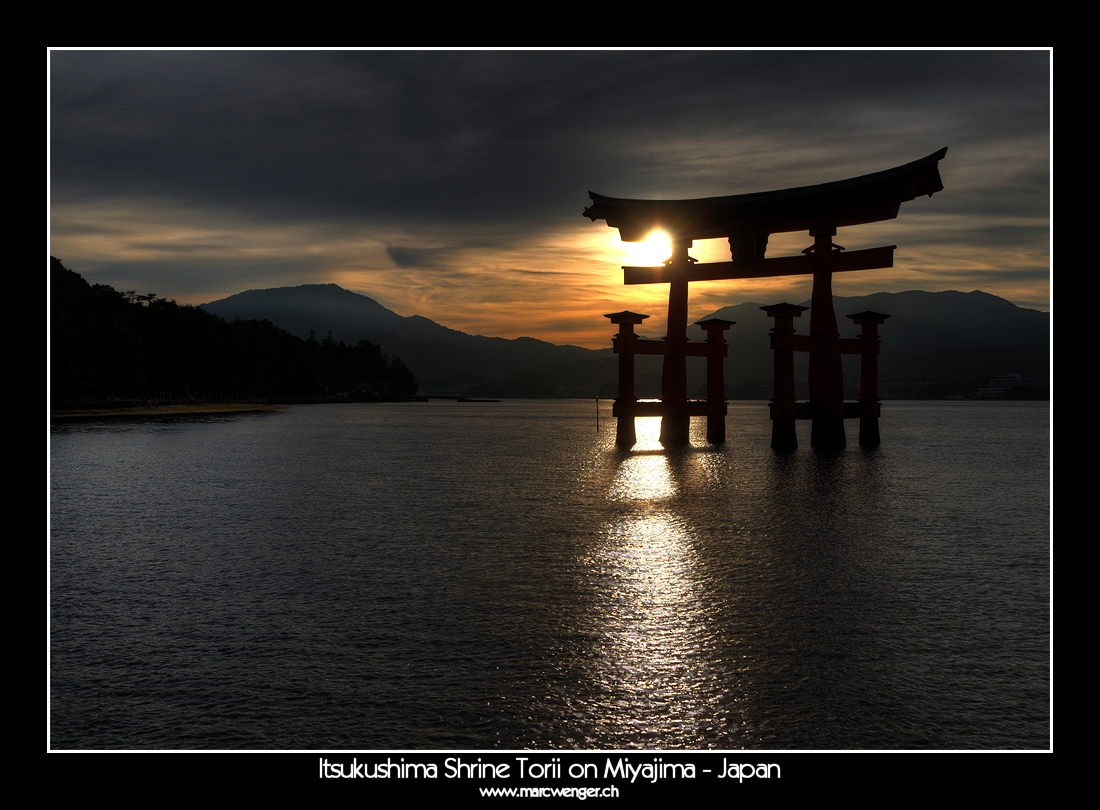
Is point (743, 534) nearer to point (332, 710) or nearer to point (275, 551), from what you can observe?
point (275, 551)

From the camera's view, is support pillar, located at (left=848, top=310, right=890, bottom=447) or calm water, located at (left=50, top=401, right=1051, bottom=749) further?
support pillar, located at (left=848, top=310, right=890, bottom=447)

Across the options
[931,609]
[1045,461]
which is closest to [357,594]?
[931,609]

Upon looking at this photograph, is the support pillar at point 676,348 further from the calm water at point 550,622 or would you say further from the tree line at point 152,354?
the tree line at point 152,354

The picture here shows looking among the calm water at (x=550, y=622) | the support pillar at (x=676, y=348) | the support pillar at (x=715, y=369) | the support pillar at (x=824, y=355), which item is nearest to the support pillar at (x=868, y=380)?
the support pillar at (x=824, y=355)

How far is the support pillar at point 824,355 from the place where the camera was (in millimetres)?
28844

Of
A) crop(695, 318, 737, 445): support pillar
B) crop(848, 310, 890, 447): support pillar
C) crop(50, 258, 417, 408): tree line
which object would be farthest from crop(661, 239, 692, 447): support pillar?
crop(50, 258, 417, 408): tree line

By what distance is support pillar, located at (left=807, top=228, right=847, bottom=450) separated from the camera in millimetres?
28844

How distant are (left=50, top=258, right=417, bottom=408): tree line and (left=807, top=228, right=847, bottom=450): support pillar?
61990mm

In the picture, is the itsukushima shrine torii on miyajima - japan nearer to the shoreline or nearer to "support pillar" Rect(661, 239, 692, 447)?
"support pillar" Rect(661, 239, 692, 447)

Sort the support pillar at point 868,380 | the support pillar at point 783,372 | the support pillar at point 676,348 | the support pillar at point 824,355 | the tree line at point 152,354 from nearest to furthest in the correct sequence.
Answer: the support pillar at point 824,355 → the support pillar at point 783,372 → the support pillar at point 676,348 → the support pillar at point 868,380 → the tree line at point 152,354

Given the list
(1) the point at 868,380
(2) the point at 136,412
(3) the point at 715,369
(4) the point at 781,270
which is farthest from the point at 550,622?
(2) the point at 136,412

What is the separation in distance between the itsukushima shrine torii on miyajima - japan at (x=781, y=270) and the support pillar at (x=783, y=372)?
4 centimetres

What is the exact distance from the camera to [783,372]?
2994 cm

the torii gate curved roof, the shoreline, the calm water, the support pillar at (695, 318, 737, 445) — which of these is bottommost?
the calm water
